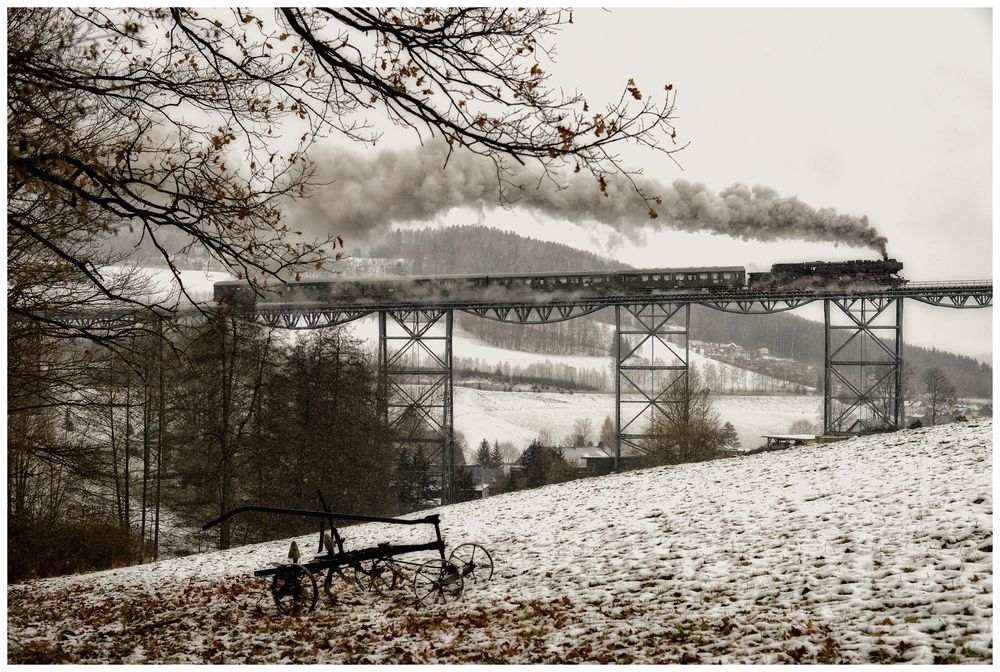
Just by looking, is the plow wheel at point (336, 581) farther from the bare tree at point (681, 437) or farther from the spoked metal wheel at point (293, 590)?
the bare tree at point (681, 437)

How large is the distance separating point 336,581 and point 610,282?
14595 mm

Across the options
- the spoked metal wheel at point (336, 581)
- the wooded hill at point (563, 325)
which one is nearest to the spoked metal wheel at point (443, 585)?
the spoked metal wheel at point (336, 581)

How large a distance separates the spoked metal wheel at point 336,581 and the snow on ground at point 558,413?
96.6ft

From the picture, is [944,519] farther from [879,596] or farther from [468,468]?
[468,468]

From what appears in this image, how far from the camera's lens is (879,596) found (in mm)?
5539

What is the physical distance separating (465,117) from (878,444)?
10.4 meters

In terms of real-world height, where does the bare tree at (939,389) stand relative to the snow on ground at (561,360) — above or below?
below

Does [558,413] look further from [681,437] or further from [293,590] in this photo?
[293,590]

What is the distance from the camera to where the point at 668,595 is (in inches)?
252

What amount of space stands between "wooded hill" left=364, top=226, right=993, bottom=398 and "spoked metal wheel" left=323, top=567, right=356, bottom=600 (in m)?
13.1

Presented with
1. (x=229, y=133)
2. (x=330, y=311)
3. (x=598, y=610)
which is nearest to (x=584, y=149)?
(x=229, y=133)

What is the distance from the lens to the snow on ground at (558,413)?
40031 mm

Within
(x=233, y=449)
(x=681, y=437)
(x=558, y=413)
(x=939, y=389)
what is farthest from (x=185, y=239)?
(x=558, y=413)

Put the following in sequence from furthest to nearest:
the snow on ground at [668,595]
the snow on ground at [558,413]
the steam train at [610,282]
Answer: the snow on ground at [558,413] → the steam train at [610,282] → the snow on ground at [668,595]
